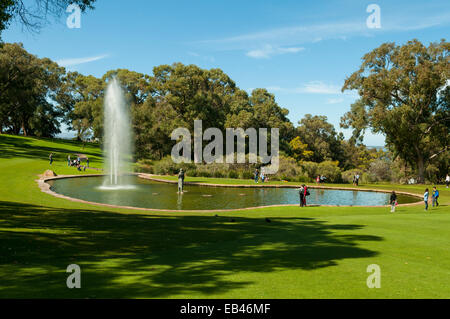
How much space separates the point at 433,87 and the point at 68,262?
1760 inches

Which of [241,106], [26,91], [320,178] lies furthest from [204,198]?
[26,91]

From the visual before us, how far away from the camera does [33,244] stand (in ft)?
30.1

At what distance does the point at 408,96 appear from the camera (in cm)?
4406

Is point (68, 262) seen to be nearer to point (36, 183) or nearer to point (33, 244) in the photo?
point (33, 244)

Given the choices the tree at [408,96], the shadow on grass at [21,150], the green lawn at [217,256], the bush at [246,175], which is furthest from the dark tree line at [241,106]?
the green lawn at [217,256]

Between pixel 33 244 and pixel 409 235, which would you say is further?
pixel 409 235

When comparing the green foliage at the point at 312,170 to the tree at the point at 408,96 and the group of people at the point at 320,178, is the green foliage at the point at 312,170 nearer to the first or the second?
the group of people at the point at 320,178

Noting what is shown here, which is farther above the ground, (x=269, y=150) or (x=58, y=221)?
(x=269, y=150)

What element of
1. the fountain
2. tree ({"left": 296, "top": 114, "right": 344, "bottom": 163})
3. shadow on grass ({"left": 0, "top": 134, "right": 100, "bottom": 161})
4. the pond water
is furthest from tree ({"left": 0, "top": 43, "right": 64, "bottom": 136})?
tree ({"left": 296, "top": 114, "right": 344, "bottom": 163})

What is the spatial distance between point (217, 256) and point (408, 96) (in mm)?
43849

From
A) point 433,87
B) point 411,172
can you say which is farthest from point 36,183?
point 411,172

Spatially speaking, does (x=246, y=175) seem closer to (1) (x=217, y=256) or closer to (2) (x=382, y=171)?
(2) (x=382, y=171)

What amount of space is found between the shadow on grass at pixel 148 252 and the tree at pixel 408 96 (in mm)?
33820

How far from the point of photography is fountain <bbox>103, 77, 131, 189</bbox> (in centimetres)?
3722
